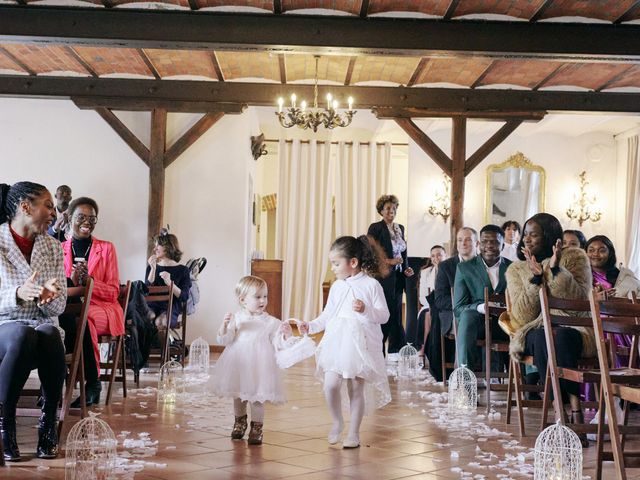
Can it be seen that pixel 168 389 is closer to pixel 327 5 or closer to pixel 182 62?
pixel 327 5

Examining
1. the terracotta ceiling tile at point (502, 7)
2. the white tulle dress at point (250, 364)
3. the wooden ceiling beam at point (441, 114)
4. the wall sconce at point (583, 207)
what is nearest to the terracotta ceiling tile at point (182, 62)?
the wooden ceiling beam at point (441, 114)

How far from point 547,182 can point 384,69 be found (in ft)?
18.1

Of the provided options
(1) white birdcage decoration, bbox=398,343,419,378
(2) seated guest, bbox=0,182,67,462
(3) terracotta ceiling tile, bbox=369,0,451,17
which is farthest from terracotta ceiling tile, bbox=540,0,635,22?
(2) seated guest, bbox=0,182,67,462

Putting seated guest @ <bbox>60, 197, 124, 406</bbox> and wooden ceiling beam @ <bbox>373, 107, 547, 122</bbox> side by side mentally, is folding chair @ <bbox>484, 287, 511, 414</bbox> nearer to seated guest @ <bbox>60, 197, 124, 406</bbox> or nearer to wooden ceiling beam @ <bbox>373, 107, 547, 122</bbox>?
seated guest @ <bbox>60, 197, 124, 406</bbox>

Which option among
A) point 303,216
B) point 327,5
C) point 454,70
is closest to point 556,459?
point 327,5

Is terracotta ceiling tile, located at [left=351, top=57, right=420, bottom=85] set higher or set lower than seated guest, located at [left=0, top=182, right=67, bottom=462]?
higher

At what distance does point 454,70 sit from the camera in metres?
8.82

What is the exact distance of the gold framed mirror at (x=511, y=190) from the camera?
13.5 meters

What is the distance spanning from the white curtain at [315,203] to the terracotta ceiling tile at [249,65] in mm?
5086

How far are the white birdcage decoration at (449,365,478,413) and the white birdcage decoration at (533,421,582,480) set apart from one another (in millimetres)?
2358

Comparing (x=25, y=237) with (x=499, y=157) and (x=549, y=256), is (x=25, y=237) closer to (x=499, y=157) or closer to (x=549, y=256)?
(x=549, y=256)

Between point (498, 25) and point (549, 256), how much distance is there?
2.37 m

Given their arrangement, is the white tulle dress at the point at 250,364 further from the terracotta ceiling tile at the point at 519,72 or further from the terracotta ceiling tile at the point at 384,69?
the terracotta ceiling tile at the point at 519,72

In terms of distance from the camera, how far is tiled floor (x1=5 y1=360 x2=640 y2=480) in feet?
12.5
